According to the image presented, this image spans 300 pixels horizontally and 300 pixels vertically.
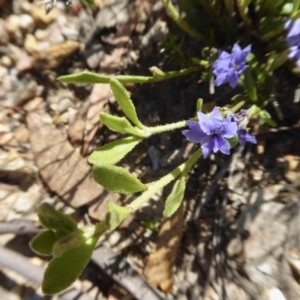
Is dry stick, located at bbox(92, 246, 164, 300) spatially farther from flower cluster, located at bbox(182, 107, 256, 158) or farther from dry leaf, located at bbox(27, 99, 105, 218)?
flower cluster, located at bbox(182, 107, 256, 158)

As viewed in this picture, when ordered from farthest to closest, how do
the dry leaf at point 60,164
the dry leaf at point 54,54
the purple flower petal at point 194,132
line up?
the dry leaf at point 54,54 < the dry leaf at point 60,164 < the purple flower petal at point 194,132

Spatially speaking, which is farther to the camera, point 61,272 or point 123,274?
point 123,274

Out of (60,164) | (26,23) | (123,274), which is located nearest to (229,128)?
(123,274)

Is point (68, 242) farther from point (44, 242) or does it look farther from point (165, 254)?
point (165, 254)

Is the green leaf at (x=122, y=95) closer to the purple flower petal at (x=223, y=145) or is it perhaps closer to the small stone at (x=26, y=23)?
the purple flower petal at (x=223, y=145)

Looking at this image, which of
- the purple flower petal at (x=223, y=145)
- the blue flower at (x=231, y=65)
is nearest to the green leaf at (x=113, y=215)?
the purple flower petal at (x=223, y=145)

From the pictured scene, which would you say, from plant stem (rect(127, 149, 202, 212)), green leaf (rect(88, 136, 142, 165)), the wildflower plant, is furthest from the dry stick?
green leaf (rect(88, 136, 142, 165))

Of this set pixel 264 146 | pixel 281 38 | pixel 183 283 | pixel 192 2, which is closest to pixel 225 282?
pixel 183 283
